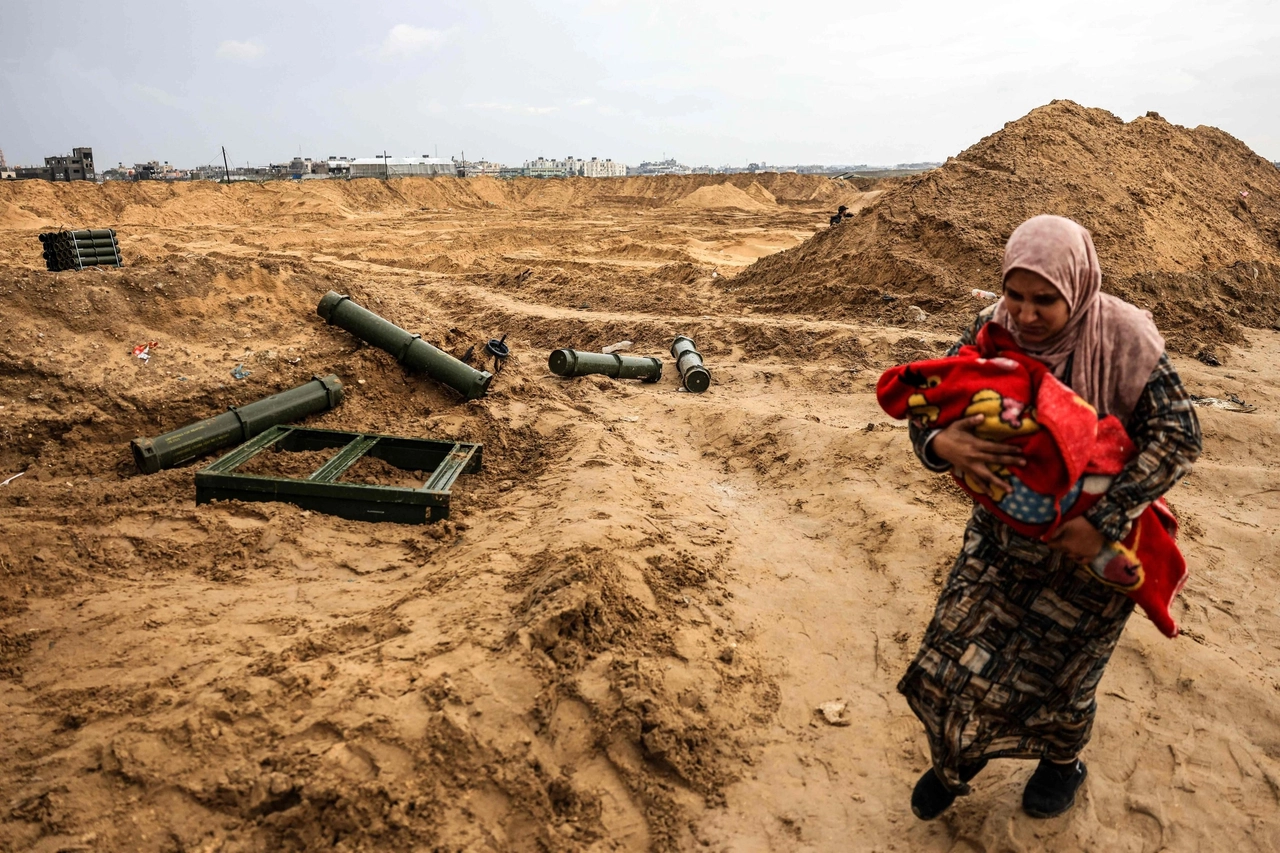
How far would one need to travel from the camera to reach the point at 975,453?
1.85 metres

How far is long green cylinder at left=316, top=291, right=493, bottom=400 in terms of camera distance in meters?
6.52

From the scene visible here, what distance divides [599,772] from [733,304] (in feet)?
31.5

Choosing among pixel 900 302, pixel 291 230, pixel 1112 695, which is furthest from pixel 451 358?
pixel 291 230

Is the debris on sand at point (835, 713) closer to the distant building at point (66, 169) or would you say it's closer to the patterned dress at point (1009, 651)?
the patterned dress at point (1009, 651)

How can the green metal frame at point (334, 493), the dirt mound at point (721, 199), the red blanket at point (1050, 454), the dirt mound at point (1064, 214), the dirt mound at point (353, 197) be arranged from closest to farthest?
1. the red blanket at point (1050, 454)
2. the green metal frame at point (334, 493)
3. the dirt mound at point (1064, 214)
4. the dirt mound at point (353, 197)
5. the dirt mound at point (721, 199)

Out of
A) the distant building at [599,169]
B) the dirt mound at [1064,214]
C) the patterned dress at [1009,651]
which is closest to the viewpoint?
the patterned dress at [1009,651]

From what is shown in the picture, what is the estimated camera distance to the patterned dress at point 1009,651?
2025mm

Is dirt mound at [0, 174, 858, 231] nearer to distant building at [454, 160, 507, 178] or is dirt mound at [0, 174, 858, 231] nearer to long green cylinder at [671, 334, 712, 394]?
distant building at [454, 160, 507, 178]

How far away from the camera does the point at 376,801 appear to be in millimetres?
2340

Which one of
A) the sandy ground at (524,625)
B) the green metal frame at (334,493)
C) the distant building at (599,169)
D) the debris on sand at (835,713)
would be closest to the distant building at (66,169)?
the sandy ground at (524,625)

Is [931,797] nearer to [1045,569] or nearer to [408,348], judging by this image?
[1045,569]

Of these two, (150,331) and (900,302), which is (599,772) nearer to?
(150,331)

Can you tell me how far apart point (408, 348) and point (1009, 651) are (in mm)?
5575

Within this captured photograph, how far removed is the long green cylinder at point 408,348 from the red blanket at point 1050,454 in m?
5.05
